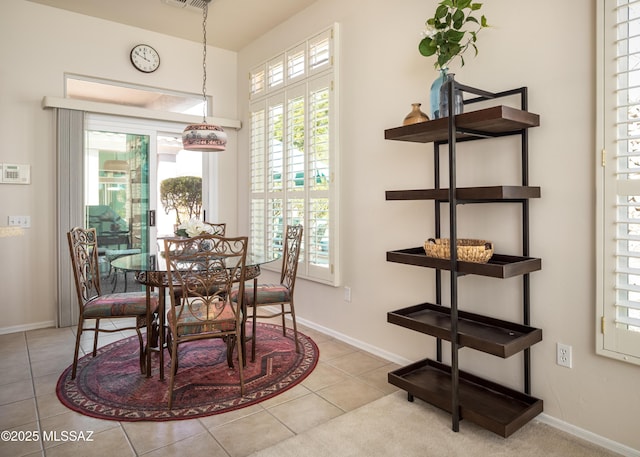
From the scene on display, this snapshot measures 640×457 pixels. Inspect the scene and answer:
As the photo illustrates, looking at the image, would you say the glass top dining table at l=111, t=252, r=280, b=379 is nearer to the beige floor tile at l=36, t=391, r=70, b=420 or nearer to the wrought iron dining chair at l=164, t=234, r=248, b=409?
the wrought iron dining chair at l=164, t=234, r=248, b=409

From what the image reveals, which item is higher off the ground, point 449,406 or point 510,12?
point 510,12

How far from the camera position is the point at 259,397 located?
258cm

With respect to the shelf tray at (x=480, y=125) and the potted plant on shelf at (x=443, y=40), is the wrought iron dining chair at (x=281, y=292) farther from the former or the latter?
the potted plant on shelf at (x=443, y=40)

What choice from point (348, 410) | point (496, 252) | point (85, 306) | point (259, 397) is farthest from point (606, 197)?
point (85, 306)

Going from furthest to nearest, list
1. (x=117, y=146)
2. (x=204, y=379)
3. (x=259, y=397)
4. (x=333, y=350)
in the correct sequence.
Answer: (x=117, y=146) < (x=333, y=350) < (x=204, y=379) < (x=259, y=397)

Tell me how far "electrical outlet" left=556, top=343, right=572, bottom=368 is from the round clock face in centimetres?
467

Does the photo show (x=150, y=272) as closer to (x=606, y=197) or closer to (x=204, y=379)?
(x=204, y=379)

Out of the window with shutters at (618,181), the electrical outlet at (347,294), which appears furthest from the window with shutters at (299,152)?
the window with shutters at (618,181)

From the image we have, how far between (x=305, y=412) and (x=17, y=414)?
165cm

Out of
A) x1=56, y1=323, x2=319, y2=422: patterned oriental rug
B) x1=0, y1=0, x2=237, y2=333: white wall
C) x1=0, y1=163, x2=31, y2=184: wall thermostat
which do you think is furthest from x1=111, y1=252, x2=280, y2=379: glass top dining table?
x1=0, y1=163, x2=31, y2=184: wall thermostat

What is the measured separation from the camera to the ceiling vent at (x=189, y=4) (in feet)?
12.7

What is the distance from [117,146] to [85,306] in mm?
2276

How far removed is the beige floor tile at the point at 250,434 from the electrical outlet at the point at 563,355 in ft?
4.86

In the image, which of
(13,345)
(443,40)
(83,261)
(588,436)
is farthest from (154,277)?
(588,436)
